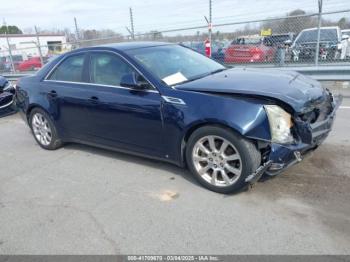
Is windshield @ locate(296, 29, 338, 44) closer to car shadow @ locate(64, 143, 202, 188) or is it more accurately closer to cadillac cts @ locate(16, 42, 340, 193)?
cadillac cts @ locate(16, 42, 340, 193)

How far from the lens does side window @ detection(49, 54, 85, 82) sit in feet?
15.9

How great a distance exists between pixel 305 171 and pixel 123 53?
267 cm

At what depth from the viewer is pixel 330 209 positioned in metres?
3.26

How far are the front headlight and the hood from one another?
0.36ft

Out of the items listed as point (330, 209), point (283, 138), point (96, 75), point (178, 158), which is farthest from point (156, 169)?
point (330, 209)

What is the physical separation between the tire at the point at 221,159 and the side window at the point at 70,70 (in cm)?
211

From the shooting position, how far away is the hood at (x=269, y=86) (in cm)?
344

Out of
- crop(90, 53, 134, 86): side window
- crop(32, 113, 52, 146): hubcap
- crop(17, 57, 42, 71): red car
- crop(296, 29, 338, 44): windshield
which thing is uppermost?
crop(90, 53, 134, 86): side window

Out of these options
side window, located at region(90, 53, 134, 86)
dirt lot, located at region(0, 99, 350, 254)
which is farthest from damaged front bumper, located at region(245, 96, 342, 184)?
side window, located at region(90, 53, 134, 86)

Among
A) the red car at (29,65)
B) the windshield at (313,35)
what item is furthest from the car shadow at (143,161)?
the red car at (29,65)

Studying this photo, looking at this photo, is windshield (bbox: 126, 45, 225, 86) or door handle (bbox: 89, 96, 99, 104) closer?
windshield (bbox: 126, 45, 225, 86)

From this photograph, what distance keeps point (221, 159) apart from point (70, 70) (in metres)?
2.73

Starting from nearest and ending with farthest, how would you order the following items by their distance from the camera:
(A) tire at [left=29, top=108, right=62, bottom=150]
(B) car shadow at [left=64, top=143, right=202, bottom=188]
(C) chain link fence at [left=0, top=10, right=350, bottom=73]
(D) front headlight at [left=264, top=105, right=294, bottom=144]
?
(D) front headlight at [left=264, top=105, right=294, bottom=144] → (B) car shadow at [left=64, top=143, right=202, bottom=188] → (A) tire at [left=29, top=108, right=62, bottom=150] → (C) chain link fence at [left=0, top=10, right=350, bottom=73]

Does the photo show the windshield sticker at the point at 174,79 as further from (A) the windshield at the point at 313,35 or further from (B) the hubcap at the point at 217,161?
(A) the windshield at the point at 313,35
